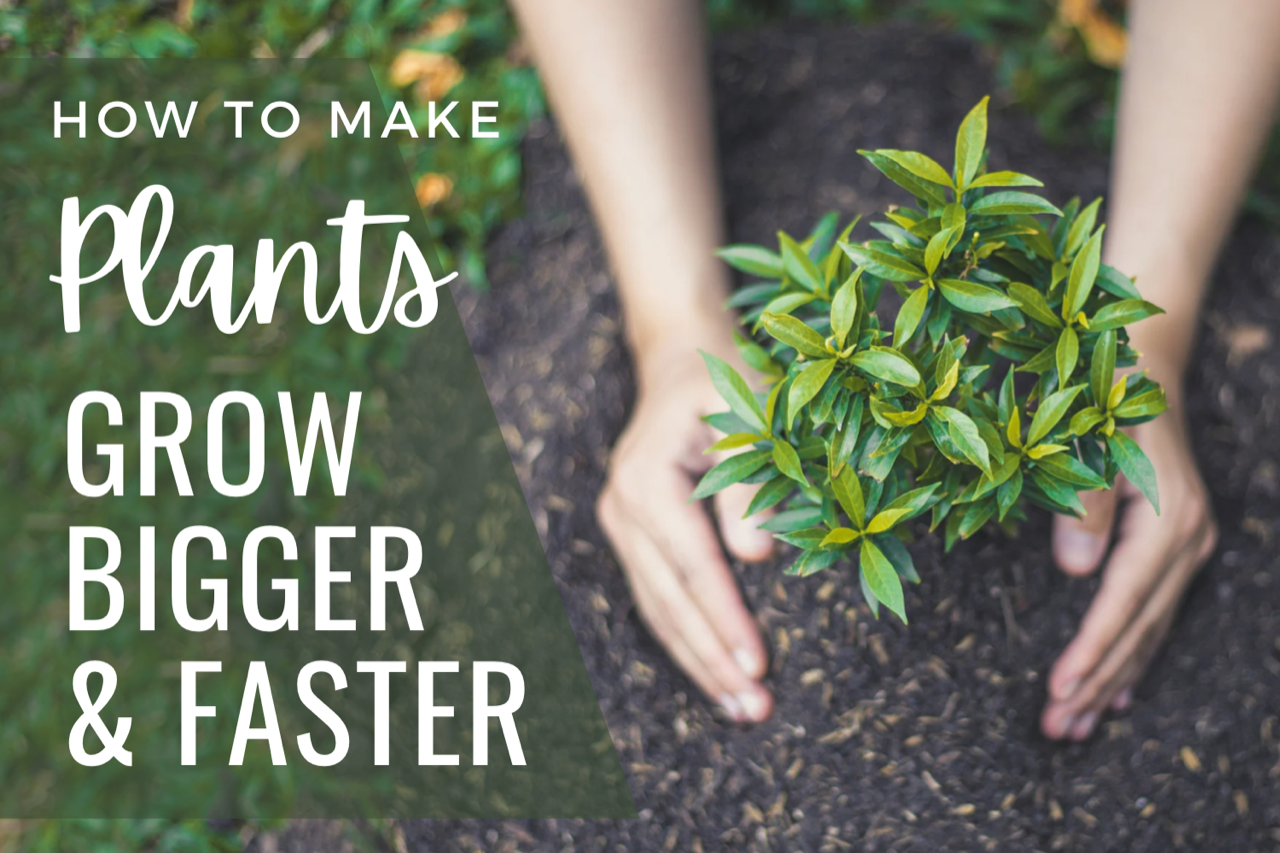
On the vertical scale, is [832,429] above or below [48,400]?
below

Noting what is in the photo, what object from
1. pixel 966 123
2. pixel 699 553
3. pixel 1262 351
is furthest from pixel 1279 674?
pixel 966 123

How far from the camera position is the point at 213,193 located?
3.13 metres

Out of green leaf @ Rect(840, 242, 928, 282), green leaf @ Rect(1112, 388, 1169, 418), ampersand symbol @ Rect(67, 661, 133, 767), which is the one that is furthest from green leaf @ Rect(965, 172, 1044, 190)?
ampersand symbol @ Rect(67, 661, 133, 767)

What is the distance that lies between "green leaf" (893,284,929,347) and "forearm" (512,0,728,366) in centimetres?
82

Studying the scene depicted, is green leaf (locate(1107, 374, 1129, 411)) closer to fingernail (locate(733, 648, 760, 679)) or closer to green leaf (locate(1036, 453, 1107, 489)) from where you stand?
green leaf (locate(1036, 453, 1107, 489))

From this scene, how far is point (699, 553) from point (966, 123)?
37.4 inches

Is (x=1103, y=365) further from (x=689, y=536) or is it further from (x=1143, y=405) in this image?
(x=689, y=536)

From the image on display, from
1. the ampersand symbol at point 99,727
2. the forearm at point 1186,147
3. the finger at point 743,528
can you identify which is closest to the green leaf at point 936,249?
the finger at point 743,528

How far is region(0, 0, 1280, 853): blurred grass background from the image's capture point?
2.86 metres

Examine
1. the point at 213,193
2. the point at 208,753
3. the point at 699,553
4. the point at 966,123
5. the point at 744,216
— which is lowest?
the point at 208,753

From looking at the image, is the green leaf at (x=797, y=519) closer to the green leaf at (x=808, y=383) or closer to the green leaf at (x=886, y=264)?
the green leaf at (x=808, y=383)

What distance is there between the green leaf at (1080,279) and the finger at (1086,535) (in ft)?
1.85

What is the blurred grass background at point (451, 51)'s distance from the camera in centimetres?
286

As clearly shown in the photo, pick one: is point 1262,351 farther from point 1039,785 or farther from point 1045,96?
point 1039,785
